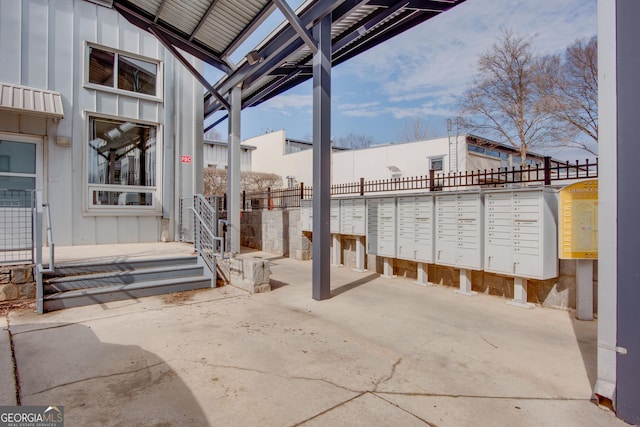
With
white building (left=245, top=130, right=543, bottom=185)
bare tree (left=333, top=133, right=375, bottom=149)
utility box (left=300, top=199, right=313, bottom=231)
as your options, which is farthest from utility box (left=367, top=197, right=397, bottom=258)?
bare tree (left=333, top=133, right=375, bottom=149)

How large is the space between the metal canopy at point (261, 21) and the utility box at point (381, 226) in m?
2.93

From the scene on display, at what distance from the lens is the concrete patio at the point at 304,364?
213 centimetres

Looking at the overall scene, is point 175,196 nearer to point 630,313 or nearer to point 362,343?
point 362,343

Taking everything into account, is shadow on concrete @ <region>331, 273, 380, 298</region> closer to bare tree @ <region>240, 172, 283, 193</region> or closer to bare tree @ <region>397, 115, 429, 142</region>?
bare tree @ <region>240, 172, 283, 193</region>

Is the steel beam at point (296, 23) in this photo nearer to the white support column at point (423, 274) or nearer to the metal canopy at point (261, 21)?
the metal canopy at point (261, 21)

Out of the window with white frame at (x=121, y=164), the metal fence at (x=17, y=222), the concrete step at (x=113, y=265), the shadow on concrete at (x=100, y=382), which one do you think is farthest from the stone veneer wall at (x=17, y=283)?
the window with white frame at (x=121, y=164)

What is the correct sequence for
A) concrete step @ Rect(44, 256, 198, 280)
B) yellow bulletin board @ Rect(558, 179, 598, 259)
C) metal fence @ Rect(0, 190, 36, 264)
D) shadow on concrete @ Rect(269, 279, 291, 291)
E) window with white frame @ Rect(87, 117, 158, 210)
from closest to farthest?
yellow bulletin board @ Rect(558, 179, 598, 259)
concrete step @ Rect(44, 256, 198, 280)
metal fence @ Rect(0, 190, 36, 264)
shadow on concrete @ Rect(269, 279, 291, 291)
window with white frame @ Rect(87, 117, 158, 210)

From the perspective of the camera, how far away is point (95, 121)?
7188 mm

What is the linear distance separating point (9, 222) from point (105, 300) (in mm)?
3092

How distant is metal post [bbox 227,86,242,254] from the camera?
7488 mm

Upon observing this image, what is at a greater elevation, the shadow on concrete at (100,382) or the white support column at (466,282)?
the white support column at (466,282)

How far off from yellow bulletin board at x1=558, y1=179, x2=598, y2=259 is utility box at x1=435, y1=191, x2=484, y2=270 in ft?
3.52

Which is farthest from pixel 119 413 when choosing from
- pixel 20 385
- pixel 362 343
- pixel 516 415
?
pixel 516 415

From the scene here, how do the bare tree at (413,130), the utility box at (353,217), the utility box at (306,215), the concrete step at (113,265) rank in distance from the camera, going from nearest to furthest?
the concrete step at (113,265)
the utility box at (353,217)
the utility box at (306,215)
the bare tree at (413,130)
